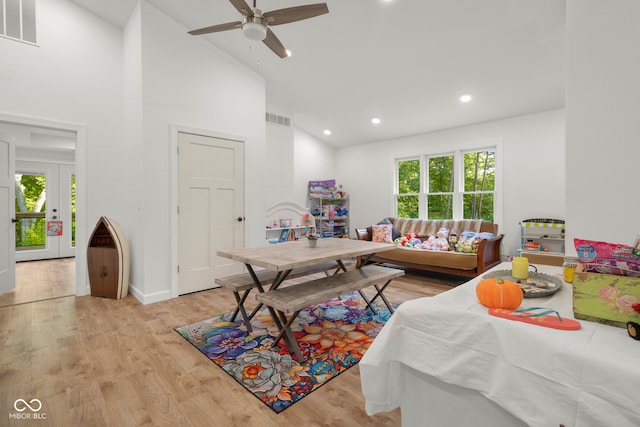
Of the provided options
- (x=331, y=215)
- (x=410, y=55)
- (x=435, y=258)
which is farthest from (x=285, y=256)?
(x=331, y=215)

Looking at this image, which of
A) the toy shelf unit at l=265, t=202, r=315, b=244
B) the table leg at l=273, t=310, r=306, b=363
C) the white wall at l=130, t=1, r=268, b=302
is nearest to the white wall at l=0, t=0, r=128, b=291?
the white wall at l=130, t=1, r=268, b=302

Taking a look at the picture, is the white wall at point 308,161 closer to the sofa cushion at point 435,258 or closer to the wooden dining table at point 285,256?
the sofa cushion at point 435,258

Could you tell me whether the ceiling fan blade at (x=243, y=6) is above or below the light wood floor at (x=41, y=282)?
above

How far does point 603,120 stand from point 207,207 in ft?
12.4

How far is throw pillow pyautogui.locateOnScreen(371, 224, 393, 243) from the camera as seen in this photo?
16.9 ft

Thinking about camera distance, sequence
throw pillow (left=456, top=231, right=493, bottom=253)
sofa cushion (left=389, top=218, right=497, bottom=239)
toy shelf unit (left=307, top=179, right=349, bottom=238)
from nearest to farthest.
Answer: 1. throw pillow (left=456, top=231, right=493, bottom=253)
2. sofa cushion (left=389, top=218, right=497, bottom=239)
3. toy shelf unit (left=307, top=179, right=349, bottom=238)

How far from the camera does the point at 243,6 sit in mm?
2049

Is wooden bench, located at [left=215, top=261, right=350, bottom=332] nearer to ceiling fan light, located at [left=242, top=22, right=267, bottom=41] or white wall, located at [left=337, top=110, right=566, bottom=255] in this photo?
ceiling fan light, located at [left=242, top=22, right=267, bottom=41]

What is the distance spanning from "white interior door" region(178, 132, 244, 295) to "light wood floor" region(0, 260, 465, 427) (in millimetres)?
876

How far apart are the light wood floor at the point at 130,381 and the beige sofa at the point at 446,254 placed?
8.87ft

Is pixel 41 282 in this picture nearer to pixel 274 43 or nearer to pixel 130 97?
pixel 130 97

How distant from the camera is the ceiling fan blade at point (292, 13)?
6.88 ft

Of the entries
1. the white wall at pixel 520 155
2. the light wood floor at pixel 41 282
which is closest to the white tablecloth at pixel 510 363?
the white wall at pixel 520 155

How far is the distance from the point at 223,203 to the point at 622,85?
3.85 metres
